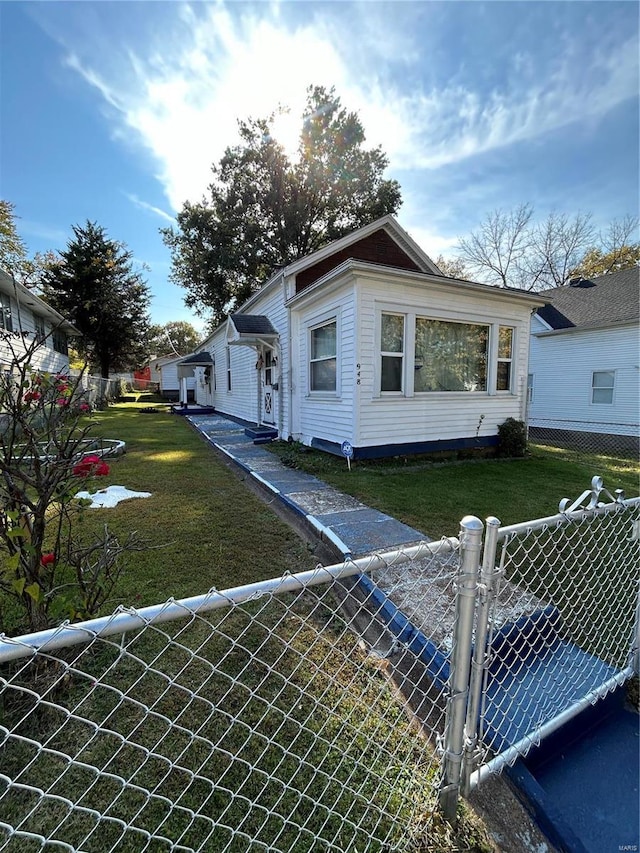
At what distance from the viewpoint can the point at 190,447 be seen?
30.9ft

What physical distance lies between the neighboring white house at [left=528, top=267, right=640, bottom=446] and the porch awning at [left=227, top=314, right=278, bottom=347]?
313 inches

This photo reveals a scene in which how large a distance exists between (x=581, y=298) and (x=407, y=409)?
38.7ft

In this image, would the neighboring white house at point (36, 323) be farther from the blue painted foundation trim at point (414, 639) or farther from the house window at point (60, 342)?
the blue painted foundation trim at point (414, 639)

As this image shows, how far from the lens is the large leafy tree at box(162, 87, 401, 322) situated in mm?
21125

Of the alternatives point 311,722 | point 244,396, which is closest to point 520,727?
point 311,722

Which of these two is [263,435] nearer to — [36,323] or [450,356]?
[450,356]

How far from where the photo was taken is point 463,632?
1261 millimetres

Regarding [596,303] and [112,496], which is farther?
[596,303]

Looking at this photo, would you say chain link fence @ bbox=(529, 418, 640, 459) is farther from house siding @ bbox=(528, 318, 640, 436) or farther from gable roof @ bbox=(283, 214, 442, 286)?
gable roof @ bbox=(283, 214, 442, 286)

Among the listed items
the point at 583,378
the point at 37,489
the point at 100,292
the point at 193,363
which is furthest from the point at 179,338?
the point at 37,489

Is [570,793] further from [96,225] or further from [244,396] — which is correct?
[96,225]

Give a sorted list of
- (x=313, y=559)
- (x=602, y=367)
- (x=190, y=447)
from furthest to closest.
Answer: (x=602, y=367) → (x=190, y=447) → (x=313, y=559)

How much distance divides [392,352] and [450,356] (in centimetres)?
153

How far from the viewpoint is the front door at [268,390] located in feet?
34.5
